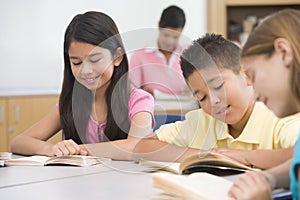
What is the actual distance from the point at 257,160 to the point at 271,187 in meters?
0.34

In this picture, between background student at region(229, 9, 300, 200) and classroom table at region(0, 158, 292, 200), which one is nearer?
background student at region(229, 9, 300, 200)

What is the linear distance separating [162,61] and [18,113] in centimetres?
96

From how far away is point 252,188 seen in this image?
96cm

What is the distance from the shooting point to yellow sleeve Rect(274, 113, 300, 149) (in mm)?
1384

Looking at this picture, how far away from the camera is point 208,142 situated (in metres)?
1.65

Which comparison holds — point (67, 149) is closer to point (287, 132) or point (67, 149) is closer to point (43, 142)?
point (43, 142)

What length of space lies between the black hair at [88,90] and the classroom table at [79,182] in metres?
0.31

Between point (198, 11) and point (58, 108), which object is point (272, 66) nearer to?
point (58, 108)

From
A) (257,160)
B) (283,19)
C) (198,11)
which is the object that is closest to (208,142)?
(257,160)

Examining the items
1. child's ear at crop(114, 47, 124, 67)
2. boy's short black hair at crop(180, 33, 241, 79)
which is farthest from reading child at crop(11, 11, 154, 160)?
boy's short black hair at crop(180, 33, 241, 79)

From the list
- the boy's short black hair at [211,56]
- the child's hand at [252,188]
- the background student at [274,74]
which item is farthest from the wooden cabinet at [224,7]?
the child's hand at [252,188]

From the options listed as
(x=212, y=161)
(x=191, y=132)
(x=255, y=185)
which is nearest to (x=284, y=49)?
(x=255, y=185)

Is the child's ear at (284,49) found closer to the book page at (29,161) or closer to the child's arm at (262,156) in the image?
the child's arm at (262,156)

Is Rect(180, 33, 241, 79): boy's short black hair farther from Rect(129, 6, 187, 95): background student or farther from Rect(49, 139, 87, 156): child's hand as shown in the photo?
Rect(129, 6, 187, 95): background student
